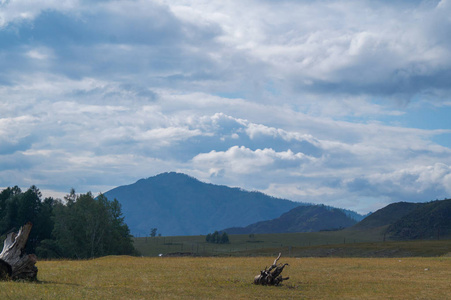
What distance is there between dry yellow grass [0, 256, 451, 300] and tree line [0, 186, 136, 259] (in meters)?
70.1

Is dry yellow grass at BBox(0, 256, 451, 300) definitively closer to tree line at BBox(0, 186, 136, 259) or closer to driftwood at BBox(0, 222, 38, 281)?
driftwood at BBox(0, 222, 38, 281)

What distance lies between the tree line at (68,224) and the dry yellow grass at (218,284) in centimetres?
7007

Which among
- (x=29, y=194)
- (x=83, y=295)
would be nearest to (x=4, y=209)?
(x=29, y=194)

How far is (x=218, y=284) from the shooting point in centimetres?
3641

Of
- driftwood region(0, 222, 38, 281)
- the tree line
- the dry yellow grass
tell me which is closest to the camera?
the dry yellow grass

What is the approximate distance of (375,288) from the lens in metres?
36.5

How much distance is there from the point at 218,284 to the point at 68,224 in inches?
3406

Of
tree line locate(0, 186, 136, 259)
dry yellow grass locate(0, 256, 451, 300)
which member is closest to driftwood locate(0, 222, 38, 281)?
dry yellow grass locate(0, 256, 451, 300)

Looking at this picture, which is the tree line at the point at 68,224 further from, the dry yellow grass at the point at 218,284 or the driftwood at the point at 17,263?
the driftwood at the point at 17,263

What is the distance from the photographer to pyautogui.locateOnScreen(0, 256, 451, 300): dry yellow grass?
95.2 ft

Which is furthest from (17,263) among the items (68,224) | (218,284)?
(68,224)

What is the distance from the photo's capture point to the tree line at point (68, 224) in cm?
11244

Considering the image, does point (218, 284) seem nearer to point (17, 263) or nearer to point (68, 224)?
point (17, 263)

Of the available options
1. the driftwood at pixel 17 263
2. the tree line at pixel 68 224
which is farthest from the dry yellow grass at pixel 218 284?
the tree line at pixel 68 224
